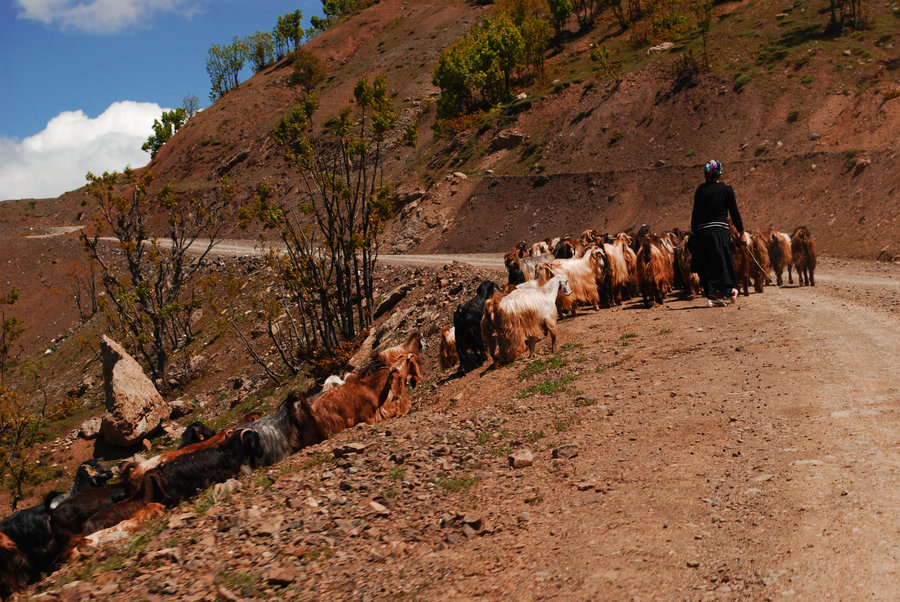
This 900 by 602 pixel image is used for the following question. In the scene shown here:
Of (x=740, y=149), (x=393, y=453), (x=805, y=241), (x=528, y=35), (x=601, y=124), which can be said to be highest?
(x=528, y=35)

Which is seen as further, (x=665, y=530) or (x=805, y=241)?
(x=805, y=241)

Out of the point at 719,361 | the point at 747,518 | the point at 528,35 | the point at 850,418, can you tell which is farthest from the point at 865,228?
the point at 528,35

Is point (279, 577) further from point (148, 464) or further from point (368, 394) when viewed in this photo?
point (368, 394)

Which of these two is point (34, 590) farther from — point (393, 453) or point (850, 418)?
point (850, 418)

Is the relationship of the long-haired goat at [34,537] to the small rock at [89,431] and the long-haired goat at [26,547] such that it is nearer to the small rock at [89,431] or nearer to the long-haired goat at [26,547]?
the long-haired goat at [26,547]

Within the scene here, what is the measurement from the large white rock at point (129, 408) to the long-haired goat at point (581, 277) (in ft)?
44.9

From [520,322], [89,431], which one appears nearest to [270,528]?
[520,322]

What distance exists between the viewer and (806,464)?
199 inches

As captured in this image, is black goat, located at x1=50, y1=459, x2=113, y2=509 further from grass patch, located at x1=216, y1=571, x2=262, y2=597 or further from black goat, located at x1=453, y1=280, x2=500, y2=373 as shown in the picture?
grass patch, located at x1=216, y1=571, x2=262, y2=597

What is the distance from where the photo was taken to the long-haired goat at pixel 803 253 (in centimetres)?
1512

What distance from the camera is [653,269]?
13.1 meters

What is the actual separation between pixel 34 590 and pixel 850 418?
6.82 m

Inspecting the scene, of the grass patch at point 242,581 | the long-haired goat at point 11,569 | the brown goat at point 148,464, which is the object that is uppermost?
the grass patch at point 242,581

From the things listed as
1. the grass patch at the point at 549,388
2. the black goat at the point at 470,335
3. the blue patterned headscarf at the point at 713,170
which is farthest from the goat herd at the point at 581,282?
the grass patch at the point at 549,388
